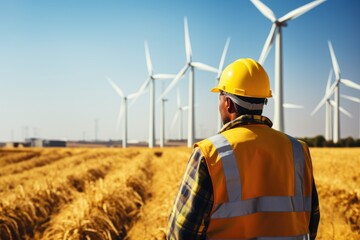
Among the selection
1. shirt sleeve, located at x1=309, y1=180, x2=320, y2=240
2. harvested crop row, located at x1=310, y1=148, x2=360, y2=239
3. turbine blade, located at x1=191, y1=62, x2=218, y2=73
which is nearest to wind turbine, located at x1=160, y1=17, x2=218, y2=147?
turbine blade, located at x1=191, y1=62, x2=218, y2=73

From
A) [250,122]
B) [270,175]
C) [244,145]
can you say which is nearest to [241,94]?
[250,122]

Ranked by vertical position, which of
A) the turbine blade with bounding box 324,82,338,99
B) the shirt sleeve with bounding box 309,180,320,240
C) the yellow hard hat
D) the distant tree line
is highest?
the turbine blade with bounding box 324,82,338,99

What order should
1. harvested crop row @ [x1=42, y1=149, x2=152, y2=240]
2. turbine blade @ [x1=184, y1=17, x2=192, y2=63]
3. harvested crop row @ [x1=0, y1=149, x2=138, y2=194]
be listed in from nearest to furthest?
harvested crop row @ [x1=42, y1=149, x2=152, y2=240], harvested crop row @ [x1=0, y1=149, x2=138, y2=194], turbine blade @ [x1=184, y1=17, x2=192, y2=63]

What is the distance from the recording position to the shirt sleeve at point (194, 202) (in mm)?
2682

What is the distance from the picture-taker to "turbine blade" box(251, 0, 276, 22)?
3217 cm

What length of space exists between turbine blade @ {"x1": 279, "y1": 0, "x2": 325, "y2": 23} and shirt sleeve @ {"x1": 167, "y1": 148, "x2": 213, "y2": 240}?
2931cm

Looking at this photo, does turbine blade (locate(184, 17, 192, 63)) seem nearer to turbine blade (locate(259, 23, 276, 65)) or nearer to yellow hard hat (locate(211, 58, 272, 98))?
turbine blade (locate(259, 23, 276, 65))

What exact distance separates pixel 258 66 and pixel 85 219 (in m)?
5.92

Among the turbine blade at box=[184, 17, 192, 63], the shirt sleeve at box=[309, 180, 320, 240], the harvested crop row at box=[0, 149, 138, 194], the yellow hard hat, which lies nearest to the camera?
the yellow hard hat

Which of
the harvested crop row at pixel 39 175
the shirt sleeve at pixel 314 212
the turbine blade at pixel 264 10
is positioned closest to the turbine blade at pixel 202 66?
the turbine blade at pixel 264 10

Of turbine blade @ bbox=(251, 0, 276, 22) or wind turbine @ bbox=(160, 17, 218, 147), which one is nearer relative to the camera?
turbine blade @ bbox=(251, 0, 276, 22)

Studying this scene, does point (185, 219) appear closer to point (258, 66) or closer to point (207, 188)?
point (207, 188)

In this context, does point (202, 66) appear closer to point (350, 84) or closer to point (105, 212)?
point (350, 84)

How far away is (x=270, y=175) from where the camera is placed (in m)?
2.80
